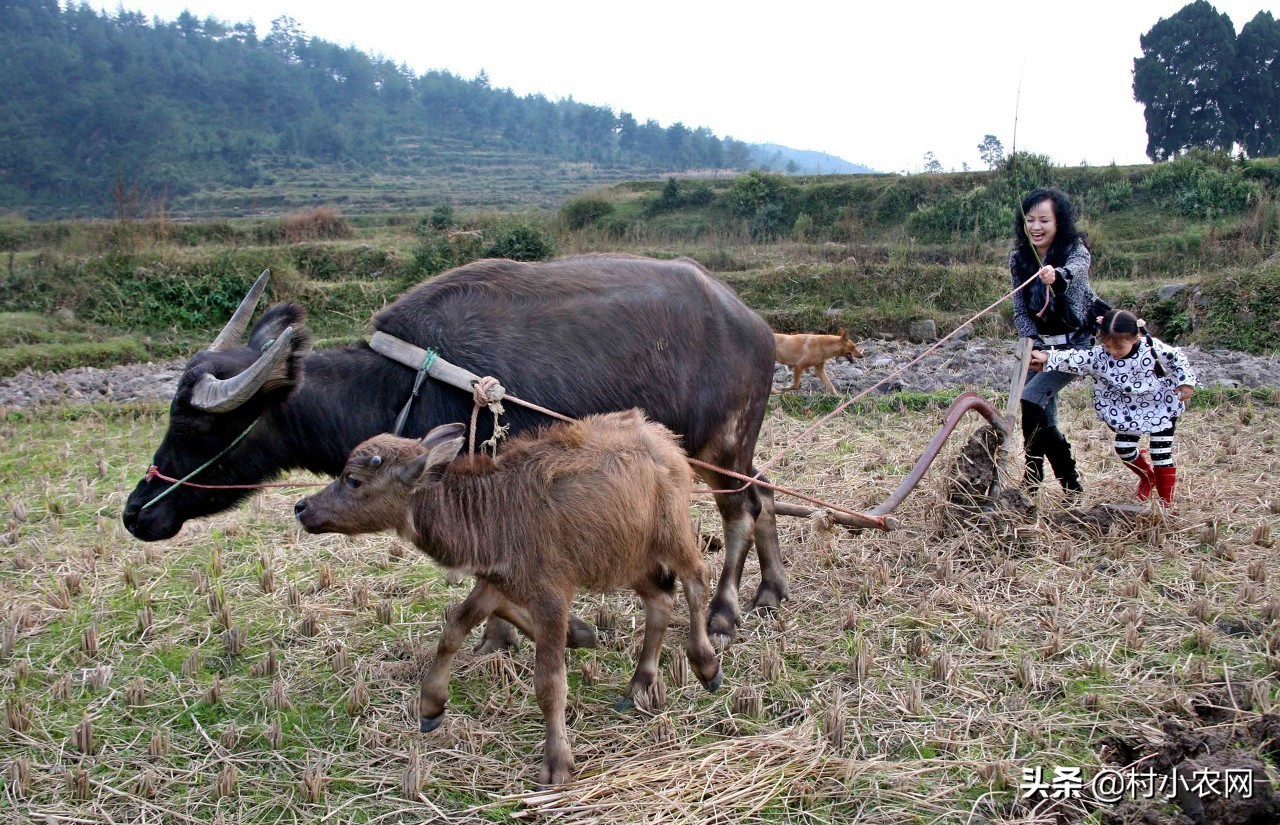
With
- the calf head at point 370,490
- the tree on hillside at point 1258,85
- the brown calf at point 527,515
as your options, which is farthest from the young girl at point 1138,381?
the tree on hillside at point 1258,85

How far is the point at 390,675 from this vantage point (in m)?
4.14

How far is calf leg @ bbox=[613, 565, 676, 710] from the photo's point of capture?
3854 mm

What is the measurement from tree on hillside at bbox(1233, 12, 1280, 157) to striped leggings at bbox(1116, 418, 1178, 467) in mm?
31249

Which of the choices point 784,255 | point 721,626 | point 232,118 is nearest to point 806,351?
point 721,626

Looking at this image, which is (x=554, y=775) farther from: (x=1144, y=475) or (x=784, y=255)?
(x=784, y=255)

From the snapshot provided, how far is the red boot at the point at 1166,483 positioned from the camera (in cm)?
545

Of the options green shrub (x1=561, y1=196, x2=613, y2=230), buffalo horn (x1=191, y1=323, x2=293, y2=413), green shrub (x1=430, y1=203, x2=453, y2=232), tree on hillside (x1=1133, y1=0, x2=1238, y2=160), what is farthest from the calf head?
tree on hillside (x1=1133, y1=0, x2=1238, y2=160)

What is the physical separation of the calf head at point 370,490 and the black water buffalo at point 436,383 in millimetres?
444

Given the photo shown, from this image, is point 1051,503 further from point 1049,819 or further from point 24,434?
point 24,434

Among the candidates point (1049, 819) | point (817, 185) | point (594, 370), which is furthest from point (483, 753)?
point (817, 185)

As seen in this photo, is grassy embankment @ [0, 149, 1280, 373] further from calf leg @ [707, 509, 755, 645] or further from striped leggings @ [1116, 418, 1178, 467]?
calf leg @ [707, 509, 755, 645]

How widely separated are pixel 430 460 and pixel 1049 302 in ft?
13.2

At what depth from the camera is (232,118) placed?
58.8 metres

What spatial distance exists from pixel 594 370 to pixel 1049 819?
7.93 ft
